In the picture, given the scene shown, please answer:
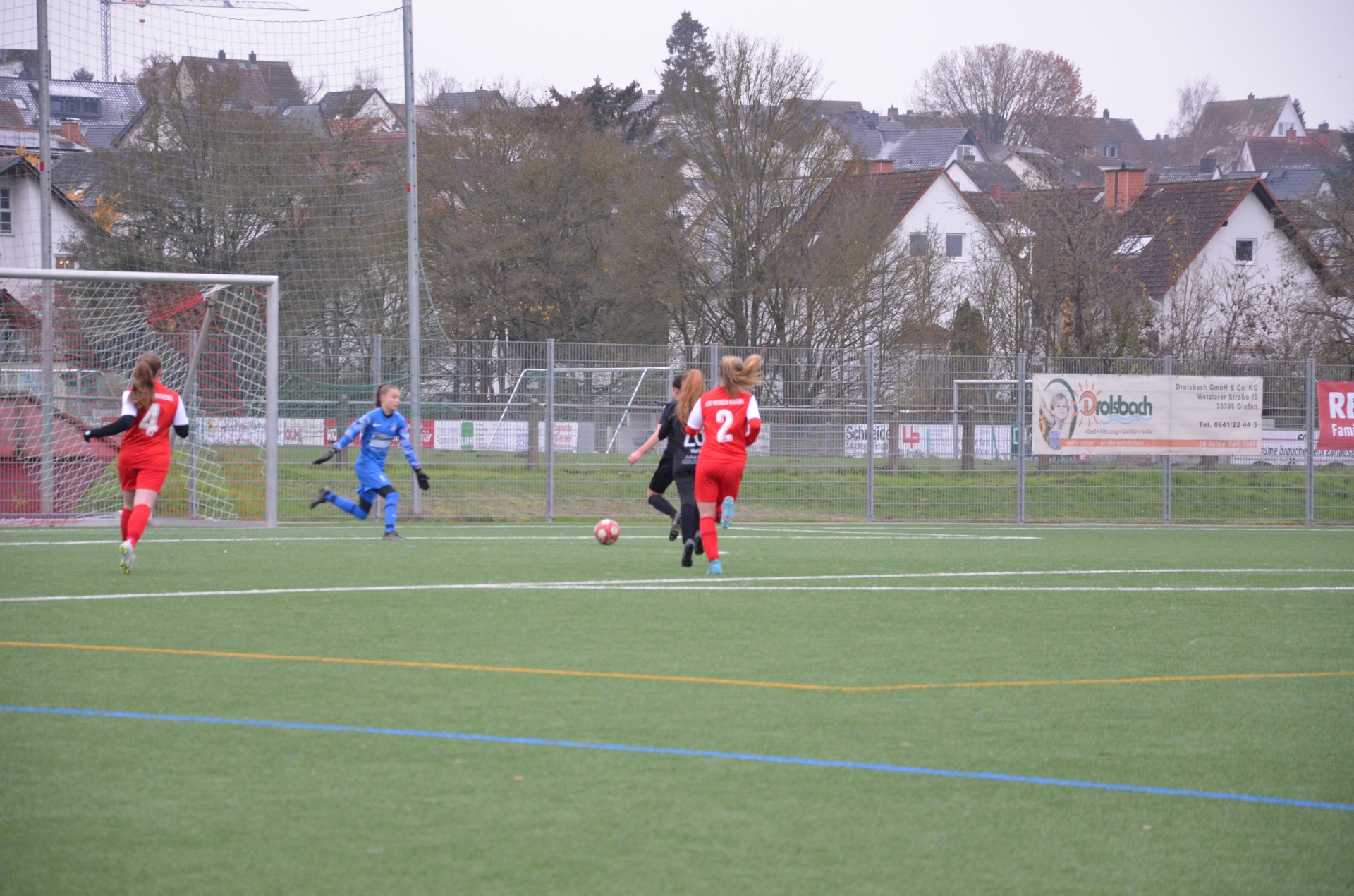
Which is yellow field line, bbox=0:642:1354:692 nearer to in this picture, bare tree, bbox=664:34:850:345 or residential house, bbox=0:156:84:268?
residential house, bbox=0:156:84:268

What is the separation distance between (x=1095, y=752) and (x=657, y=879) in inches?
91.0

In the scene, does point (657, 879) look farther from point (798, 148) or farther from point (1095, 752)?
point (798, 148)

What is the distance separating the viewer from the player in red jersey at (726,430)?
10.5 metres

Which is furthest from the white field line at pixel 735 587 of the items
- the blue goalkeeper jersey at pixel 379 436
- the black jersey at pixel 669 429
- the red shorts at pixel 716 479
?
the blue goalkeeper jersey at pixel 379 436

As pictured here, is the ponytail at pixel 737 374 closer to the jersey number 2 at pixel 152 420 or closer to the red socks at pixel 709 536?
the red socks at pixel 709 536

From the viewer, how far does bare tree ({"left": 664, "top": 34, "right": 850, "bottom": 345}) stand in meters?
31.9

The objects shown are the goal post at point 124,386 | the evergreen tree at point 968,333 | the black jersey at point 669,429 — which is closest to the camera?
the black jersey at point 669,429

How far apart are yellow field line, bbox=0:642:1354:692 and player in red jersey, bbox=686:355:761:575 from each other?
3964 millimetres

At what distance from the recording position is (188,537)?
45.9 feet

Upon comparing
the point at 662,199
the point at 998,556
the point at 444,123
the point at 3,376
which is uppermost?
the point at 444,123

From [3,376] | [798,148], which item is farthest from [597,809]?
[798,148]

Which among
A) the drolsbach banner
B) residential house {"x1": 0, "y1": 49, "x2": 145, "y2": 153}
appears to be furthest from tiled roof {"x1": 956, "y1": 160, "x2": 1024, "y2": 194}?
the drolsbach banner

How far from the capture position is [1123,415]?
1956cm

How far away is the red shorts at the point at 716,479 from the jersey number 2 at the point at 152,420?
14.4 feet
